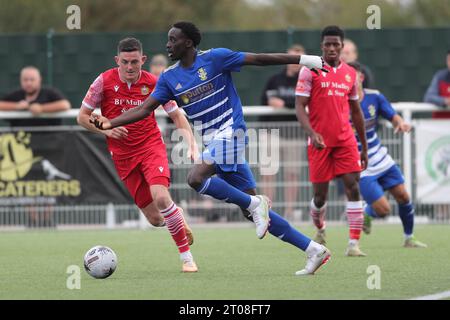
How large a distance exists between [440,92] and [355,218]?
20.4 ft

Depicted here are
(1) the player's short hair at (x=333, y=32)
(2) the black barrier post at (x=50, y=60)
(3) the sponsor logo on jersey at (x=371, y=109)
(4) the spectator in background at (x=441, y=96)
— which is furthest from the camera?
(2) the black barrier post at (x=50, y=60)

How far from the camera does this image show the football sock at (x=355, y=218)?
42.2 ft

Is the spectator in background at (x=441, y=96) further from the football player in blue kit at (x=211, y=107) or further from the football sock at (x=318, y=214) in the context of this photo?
the football player in blue kit at (x=211, y=107)

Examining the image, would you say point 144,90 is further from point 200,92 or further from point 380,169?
point 380,169

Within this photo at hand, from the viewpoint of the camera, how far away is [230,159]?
34.6 feet

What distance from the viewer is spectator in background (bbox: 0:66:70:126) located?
18.2 m

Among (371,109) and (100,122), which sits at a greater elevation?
(371,109)

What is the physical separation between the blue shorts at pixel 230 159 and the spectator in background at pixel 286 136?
7730 millimetres

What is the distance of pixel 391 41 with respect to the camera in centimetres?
2050

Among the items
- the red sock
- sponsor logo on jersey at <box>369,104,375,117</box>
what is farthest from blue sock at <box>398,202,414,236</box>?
the red sock

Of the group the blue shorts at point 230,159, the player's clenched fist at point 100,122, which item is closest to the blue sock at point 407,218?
the blue shorts at point 230,159

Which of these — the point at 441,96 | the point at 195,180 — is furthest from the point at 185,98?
the point at 441,96

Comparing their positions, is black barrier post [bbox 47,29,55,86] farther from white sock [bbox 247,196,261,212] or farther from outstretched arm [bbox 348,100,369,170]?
white sock [bbox 247,196,261,212]

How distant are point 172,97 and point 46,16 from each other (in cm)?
3617
